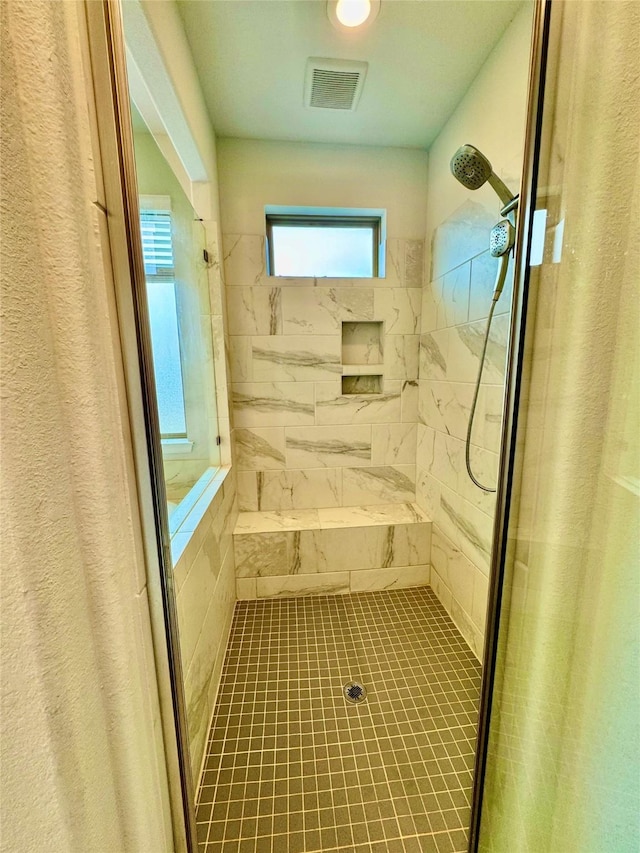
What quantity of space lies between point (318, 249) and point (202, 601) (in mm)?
1967

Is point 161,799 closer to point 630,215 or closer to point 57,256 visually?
point 57,256

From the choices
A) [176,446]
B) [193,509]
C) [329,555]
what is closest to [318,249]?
[176,446]

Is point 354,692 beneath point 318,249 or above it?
beneath

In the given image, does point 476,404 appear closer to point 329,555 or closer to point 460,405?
point 460,405

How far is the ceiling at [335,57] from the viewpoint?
45.1 inches

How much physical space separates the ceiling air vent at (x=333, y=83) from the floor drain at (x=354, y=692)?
251cm

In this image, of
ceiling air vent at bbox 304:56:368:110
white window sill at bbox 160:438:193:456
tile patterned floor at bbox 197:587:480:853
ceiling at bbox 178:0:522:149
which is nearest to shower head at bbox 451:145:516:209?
ceiling at bbox 178:0:522:149

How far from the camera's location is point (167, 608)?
0.60 m

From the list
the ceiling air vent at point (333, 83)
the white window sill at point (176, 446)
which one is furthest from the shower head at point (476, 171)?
the white window sill at point (176, 446)

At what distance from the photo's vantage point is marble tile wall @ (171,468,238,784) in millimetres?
971

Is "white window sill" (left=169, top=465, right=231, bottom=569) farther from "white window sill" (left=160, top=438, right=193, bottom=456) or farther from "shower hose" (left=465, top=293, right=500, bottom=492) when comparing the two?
"shower hose" (left=465, top=293, right=500, bottom=492)

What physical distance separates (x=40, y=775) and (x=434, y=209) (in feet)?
7.76

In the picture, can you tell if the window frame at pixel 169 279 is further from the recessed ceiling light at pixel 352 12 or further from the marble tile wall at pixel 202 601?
the recessed ceiling light at pixel 352 12

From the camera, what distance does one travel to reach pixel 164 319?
1307 mm
